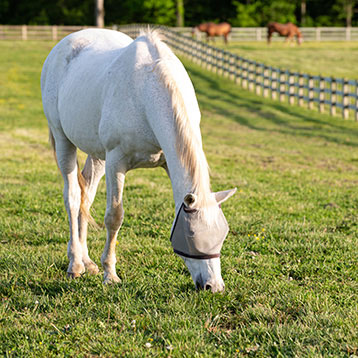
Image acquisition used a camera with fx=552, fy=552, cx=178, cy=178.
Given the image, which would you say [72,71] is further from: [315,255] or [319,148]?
[319,148]

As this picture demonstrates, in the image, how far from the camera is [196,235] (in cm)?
342

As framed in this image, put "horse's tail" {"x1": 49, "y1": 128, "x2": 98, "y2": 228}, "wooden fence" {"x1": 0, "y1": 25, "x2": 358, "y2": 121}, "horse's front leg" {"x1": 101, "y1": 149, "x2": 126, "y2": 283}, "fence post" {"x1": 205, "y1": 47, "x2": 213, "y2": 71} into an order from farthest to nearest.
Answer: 1. "fence post" {"x1": 205, "y1": 47, "x2": 213, "y2": 71}
2. "wooden fence" {"x1": 0, "y1": 25, "x2": 358, "y2": 121}
3. "horse's tail" {"x1": 49, "y1": 128, "x2": 98, "y2": 228}
4. "horse's front leg" {"x1": 101, "y1": 149, "x2": 126, "y2": 283}

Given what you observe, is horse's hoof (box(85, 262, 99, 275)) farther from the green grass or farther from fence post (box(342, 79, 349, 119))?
the green grass

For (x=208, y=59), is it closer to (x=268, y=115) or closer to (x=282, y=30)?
(x=268, y=115)

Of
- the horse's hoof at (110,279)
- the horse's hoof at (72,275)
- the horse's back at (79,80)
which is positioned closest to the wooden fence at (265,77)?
the horse's back at (79,80)

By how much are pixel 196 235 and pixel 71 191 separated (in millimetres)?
2167

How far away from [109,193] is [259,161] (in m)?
6.89

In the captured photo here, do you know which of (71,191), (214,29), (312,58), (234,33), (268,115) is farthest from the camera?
(234,33)

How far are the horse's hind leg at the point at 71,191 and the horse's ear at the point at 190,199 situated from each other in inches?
66.1

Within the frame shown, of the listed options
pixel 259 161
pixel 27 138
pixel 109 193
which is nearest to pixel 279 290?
pixel 109 193

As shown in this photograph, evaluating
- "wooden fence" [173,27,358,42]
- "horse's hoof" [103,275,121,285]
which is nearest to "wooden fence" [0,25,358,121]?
"wooden fence" [173,27,358,42]

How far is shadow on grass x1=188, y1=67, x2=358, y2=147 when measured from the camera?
14.6m

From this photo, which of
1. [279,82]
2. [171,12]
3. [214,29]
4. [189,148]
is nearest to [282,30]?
[214,29]

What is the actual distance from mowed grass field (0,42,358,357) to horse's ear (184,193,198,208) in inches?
27.7
